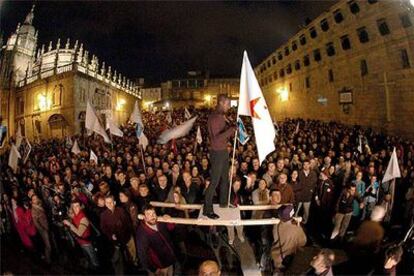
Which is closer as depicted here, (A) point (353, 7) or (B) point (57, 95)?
(A) point (353, 7)

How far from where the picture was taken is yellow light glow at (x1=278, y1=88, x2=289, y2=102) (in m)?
40.3

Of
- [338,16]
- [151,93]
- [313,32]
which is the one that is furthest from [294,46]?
[151,93]

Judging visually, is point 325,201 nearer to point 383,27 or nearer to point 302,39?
point 383,27

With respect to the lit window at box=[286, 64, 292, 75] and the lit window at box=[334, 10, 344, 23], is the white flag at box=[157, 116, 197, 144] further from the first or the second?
the lit window at box=[286, 64, 292, 75]

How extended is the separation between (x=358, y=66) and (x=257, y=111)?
2336cm

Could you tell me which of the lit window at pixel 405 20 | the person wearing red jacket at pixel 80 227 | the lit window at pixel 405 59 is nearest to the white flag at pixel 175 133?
the person wearing red jacket at pixel 80 227

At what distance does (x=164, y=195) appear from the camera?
7219 mm

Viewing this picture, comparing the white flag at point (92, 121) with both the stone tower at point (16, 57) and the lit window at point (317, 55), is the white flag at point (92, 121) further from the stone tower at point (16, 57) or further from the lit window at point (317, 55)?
the stone tower at point (16, 57)

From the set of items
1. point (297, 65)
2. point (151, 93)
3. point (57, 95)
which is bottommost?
point (57, 95)

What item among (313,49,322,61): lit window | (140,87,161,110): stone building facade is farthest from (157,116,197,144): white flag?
(140,87,161,110): stone building facade

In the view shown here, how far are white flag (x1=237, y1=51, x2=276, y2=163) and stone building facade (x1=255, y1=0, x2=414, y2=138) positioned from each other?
58.7ft

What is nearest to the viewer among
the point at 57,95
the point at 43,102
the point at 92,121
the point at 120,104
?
the point at 92,121

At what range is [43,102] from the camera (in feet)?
108

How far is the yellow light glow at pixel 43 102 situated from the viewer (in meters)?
32.2
